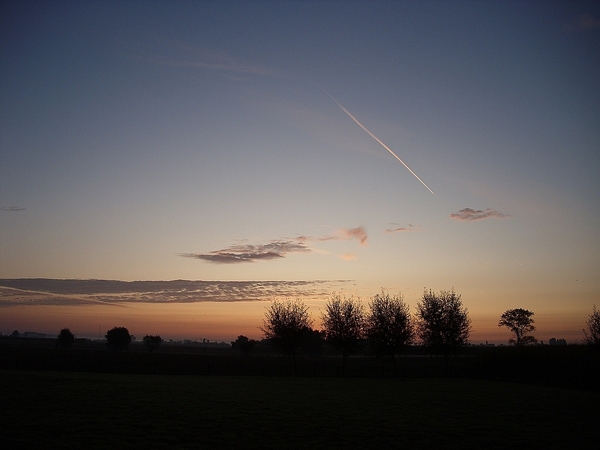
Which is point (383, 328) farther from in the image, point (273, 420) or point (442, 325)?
point (273, 420)

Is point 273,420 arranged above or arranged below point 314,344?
above

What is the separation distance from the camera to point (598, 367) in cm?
4097

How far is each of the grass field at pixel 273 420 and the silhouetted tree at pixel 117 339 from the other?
13787 centimetres

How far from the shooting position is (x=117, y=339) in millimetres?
155375

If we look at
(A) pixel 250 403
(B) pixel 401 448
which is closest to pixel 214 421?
(A) pixel 250 403

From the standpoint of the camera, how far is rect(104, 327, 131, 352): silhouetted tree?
155 meters

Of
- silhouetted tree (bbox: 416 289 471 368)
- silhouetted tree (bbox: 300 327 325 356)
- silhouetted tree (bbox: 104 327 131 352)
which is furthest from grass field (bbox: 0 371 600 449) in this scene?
silhouetted tree (bbox: 104 327 131 352)

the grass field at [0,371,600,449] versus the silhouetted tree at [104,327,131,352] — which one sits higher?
the grass field at [0,371,600,449]

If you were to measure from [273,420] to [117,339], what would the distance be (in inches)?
6072

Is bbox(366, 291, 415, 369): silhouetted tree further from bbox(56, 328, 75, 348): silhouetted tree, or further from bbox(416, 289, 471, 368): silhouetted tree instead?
bbox(56, 328, 75, 348): silhouetted tree

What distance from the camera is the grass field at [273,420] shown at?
15.1m

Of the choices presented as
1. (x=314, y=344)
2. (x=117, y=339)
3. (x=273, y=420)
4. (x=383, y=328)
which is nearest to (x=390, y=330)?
(x=383, y=328)

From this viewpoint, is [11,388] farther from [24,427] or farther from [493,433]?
[493,433]

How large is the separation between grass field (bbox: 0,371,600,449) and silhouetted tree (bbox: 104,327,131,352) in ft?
452
